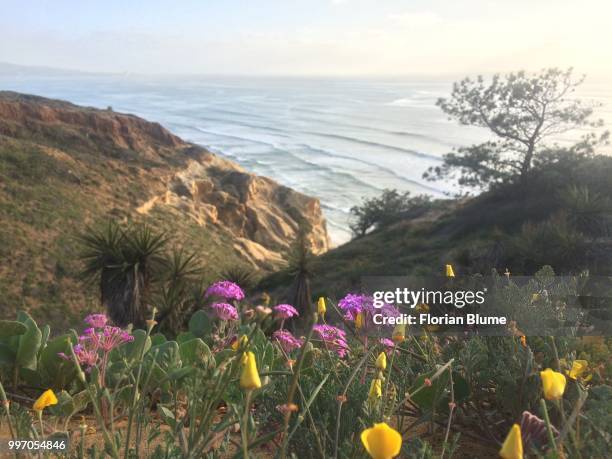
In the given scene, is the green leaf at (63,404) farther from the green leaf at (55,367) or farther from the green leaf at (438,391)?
the green leaf at (438,391)

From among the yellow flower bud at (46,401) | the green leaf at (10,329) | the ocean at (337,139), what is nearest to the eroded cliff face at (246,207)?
the ocean at (337,139)

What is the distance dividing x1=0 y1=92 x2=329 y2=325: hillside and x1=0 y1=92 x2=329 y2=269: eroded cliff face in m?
0.10

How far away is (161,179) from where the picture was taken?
140 ft

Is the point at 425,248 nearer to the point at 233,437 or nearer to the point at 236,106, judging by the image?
the point at 233,437

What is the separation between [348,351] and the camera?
2764 mm

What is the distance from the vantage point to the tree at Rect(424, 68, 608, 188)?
88.3 feet

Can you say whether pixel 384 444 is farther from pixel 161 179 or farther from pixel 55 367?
pixel 161 179

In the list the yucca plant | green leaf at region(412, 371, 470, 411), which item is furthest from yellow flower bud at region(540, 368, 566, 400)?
the yucca plant

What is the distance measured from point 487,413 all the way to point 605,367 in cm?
55

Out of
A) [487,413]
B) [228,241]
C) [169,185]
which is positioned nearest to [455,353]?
[487,413]

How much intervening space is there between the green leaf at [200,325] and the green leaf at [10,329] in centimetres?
98

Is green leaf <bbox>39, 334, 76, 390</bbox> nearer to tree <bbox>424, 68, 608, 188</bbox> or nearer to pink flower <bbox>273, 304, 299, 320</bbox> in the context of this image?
pink flower <bbox>273, 304, 299, 320</bbox>

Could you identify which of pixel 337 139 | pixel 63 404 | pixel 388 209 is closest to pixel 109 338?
pixel 63 404

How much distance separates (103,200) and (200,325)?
3389 cm
